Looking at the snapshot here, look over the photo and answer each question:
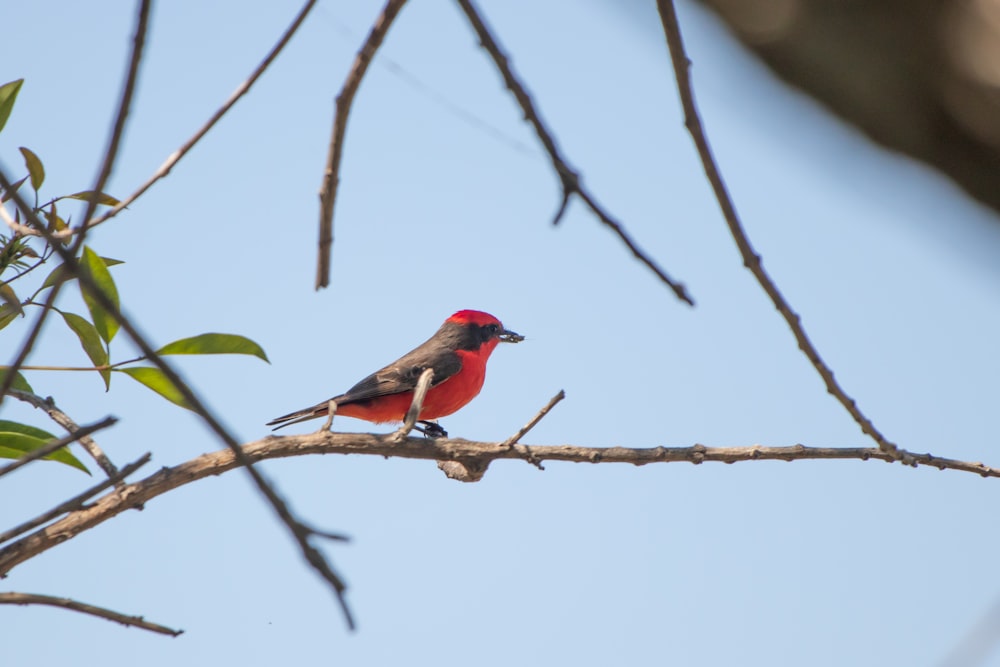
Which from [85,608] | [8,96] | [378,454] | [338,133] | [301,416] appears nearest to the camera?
[338,133]

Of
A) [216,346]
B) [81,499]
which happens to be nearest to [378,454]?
[216,346]

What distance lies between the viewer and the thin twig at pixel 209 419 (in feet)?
3.59

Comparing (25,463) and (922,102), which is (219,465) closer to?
(25,463)

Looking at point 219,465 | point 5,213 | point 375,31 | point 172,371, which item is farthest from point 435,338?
point 172,371

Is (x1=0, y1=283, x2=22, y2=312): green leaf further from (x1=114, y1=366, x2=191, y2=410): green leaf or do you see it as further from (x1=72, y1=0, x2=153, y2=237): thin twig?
(x1=72, y1=0, x2=153, y2=237): thin twig

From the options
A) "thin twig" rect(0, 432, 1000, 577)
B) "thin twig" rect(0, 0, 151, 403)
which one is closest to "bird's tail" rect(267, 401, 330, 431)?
"thin twig" rect(0, 432, 1000, 577)

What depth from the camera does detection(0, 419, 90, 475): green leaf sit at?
3.23 m

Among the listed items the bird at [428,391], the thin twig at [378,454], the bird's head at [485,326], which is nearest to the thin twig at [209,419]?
the thin twig at [378,454]

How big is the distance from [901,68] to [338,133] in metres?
1.10

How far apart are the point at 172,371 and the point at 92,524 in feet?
8.06

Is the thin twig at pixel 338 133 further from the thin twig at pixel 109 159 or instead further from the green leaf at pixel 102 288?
the green leaf at pixel 102 288

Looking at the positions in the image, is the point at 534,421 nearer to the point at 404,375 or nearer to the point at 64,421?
the point at 64,421

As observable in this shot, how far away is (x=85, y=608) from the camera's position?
2.38 m

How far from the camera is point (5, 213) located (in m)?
2.85
